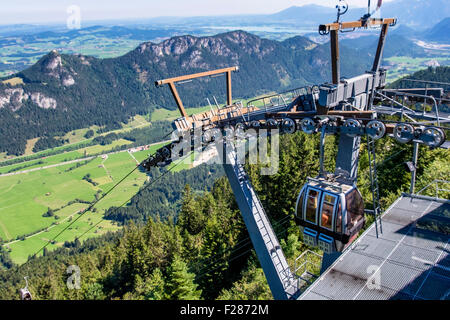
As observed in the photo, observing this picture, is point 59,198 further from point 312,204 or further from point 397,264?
point 397,264

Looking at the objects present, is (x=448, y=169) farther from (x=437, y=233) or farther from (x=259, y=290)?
(x=259, y=290)

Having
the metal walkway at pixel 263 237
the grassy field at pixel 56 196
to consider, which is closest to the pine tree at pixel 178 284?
the metal walkway at pixel 263 237

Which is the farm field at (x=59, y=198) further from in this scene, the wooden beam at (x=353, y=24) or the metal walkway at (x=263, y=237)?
the wooden beam at (x=353, y=24)

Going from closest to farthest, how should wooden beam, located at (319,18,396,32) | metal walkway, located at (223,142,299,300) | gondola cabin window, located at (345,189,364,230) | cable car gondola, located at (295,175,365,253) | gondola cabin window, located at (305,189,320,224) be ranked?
wooden beam, located at (319,18,396,32) → cable car gondola, located at (295,175,365,253) → gondola cabin window, located at (345,189,364,230) → gondola cabin window, located at (305,189,320,224) → metal walkway, located at (223,142,299,300)

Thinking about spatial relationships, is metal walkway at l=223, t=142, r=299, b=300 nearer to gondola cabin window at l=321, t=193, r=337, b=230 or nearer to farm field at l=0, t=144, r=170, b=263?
gondola cabin window at l=321, t=193, r=337, b=230

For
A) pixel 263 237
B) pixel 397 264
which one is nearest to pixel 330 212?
pixel 263 237

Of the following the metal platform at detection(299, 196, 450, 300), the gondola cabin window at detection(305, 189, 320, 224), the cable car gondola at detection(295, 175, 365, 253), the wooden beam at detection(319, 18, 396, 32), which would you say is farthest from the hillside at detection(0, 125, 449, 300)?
the wooden beam at detection(319, 18, 396, 32)
